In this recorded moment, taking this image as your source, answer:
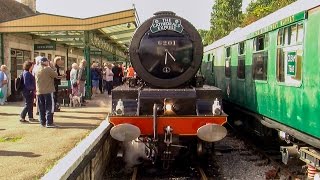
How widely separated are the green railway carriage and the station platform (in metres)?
3.35

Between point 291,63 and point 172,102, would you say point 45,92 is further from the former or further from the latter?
point 291,63

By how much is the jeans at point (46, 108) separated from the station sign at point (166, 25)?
355 cm

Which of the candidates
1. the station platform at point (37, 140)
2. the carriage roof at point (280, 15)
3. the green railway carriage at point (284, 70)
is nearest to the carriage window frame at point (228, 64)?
the carriage roof at point (280, 15)

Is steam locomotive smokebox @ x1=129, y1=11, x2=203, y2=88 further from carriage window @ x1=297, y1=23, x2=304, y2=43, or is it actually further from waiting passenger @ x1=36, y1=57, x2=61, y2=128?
waiting passenger @ x1=36, y1=57, x2=61, y2=128

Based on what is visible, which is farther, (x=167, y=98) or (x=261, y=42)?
(x=261, y=42)

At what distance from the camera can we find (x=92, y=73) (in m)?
18.1

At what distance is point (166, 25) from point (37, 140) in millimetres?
3145

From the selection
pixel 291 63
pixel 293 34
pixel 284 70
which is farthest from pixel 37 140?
pixel 293 34

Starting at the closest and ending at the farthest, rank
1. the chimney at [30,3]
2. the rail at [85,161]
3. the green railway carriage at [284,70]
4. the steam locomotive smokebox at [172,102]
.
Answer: the rail at [85,161] < the green railway carriage at [284,70] < the steam locomotive smokebox at [172,102] < the chimney at [30,3]

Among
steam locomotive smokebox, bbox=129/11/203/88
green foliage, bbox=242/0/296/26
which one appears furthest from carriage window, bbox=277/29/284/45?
green foliage, bbox=242/0/296/26

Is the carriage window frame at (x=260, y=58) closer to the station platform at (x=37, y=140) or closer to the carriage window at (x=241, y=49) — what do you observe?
the carriage window at (x=241, y=49)

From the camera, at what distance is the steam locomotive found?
691 centimetres

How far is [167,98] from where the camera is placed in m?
7.17

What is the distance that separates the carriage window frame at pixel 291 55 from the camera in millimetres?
5938
